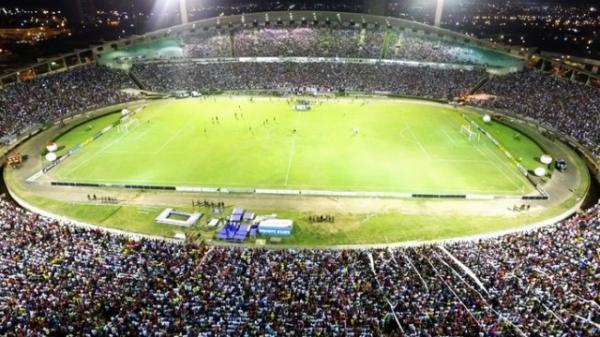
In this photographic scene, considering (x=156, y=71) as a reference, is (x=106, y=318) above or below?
below

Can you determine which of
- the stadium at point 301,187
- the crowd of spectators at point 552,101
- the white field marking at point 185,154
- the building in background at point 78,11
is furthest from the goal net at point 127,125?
the building in background at point 78,11

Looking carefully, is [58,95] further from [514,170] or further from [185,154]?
[514,170]

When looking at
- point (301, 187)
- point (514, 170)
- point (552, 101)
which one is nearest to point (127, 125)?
point (301, 187)

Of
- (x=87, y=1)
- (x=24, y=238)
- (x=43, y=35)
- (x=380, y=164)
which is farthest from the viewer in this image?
(x=87, y=1)

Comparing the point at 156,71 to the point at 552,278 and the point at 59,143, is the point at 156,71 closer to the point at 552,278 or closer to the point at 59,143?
the point at 59,143

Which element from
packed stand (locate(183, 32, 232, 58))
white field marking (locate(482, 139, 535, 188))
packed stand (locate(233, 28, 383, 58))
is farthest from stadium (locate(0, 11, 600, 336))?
packed stand (locate(233, 28, 383, 58))

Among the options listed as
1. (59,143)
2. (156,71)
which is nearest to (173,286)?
(59,143)
